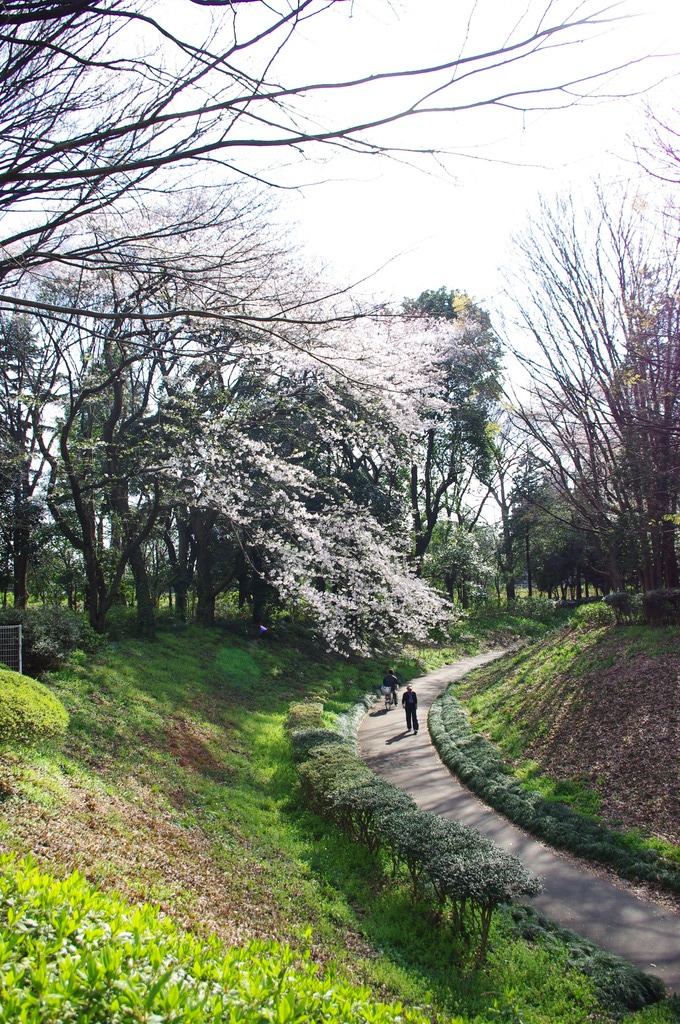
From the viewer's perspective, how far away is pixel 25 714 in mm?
7133

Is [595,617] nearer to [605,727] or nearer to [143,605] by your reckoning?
[605,727]

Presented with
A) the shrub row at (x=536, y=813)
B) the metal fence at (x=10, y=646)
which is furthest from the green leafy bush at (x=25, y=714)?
the shrub row at (x=536, y=813)

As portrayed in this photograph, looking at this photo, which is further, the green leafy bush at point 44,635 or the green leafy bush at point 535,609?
the green leafy bush at point 535,609

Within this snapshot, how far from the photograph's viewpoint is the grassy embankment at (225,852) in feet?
16.5

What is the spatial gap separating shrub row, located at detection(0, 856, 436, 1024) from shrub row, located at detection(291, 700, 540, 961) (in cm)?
321

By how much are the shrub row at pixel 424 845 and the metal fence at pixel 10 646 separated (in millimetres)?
5077

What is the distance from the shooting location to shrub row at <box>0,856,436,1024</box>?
2.15 meters

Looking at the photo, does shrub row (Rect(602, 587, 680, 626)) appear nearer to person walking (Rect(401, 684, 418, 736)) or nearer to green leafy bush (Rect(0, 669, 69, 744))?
person walking (Rect(401, 684, 418, 736))

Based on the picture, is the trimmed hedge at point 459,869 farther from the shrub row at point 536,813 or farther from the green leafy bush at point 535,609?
the green leafy bush at point 535,609

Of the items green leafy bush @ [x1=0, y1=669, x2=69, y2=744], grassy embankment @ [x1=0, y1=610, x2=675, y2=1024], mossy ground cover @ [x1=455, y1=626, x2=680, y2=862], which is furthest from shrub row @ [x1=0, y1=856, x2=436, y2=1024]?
mossy ground cover @ [x1=455, y1=626, x2=680, y2=862]

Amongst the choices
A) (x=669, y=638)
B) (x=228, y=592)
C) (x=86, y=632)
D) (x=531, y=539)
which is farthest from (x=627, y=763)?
(x=531, y=539)

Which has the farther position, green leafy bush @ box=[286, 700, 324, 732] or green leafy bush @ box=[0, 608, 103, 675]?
green leafy bush @ box=[286, 700, 324, 732]

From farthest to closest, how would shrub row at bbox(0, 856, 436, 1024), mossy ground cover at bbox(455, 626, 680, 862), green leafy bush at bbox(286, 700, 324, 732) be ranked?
green leafy bush at bbox(286, 700, 324, 732), mossy ground cover at bbox(455, 626, 680, 862), shrub row at bbox(0, 856, 436, 1024)

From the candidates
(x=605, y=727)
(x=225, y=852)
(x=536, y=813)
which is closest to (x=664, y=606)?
(x=605, y=727)
